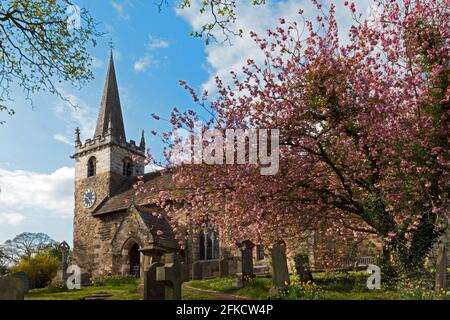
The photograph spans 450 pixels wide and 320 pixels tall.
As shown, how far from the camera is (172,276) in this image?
984 cm

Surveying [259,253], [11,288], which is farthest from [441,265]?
[259,253]

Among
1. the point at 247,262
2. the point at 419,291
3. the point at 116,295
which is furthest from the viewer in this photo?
the point at 247,262

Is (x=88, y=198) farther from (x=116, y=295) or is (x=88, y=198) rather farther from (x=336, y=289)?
(x=336, y=289)

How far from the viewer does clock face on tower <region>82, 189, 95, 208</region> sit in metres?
37.9

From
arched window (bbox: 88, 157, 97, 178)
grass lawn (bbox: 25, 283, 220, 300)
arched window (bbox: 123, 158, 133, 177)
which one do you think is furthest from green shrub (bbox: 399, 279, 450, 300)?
arched window (bbox: 88, 157, 97, 178)

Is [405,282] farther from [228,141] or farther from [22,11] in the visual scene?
[22,11]

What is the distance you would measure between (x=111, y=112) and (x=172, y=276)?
33.3 m

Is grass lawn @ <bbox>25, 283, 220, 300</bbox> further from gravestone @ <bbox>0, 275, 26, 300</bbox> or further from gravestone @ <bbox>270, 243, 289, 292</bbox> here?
gravestone @ <bbox>0, 275, 26, 300</bbox>

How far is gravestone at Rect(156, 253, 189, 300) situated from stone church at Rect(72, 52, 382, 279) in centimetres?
1410

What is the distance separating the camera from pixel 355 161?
1109 cm

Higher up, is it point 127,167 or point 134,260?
point 127,167

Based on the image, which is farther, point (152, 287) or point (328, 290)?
point (328, 290)
